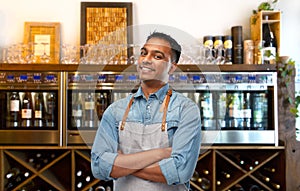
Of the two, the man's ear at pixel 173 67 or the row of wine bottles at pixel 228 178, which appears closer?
the man's ear at pixel 173 67

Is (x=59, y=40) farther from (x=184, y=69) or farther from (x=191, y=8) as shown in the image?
(x=184, y=69)

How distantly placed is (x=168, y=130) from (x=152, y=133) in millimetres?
46

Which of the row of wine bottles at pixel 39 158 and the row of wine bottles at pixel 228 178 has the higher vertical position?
the row of wine bottles at pixel 39 158

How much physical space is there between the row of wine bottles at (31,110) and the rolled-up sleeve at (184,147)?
1785 mm

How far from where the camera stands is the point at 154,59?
75 cm

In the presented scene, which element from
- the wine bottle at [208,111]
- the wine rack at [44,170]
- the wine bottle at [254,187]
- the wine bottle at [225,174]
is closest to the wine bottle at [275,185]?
the wine bottle at [254,187]

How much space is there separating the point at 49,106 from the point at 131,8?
3.23ft

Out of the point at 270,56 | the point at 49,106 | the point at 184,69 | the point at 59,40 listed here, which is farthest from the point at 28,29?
the point at 184,69

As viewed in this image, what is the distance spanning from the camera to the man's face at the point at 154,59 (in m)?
0.75

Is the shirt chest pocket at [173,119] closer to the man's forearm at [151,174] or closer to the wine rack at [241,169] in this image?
the man's forearm at [151,174]

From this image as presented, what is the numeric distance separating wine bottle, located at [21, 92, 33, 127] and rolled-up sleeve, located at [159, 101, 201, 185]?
1847mm

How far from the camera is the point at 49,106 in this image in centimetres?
253

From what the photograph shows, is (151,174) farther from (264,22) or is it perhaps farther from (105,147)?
(264,22)

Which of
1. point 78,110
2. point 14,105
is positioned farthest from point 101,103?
point 14,105
